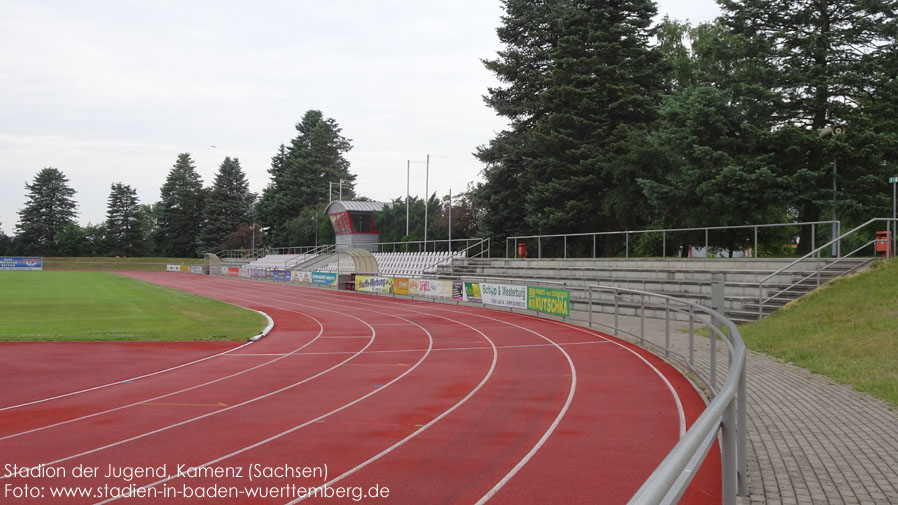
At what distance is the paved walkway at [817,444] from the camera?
4715 mm

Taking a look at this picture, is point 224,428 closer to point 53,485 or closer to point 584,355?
point 53,485

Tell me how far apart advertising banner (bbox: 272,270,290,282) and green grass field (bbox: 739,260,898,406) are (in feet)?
131

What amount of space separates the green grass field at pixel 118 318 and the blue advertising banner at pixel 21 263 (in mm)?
60902

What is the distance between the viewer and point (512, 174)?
1437 inches

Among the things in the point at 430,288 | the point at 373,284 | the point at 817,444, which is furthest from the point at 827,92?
the point at 373,284

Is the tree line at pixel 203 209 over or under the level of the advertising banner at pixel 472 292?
over

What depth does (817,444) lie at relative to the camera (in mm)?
6000

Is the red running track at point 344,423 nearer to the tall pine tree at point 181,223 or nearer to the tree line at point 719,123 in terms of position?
the tree line at point 719,123

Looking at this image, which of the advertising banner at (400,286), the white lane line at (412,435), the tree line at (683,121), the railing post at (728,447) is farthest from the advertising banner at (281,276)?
the railing post at (728,447)

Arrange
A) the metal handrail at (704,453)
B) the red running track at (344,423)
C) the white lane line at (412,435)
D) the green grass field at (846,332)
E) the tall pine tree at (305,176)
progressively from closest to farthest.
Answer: the metal handrail at (704,453)
the red running track at (344,423)
the white lane line at (412,435)
the green grass field at (846,332)
the tall pine tree at (305,176)

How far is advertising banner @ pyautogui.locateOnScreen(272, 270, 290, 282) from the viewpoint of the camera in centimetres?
4970

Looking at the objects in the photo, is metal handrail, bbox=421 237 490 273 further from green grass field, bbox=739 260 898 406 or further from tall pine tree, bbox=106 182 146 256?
tall pine tree, bbox=106 182 146 256

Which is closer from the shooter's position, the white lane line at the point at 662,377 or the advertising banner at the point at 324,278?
the white lane line at the point at 662,377

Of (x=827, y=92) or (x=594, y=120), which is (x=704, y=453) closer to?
(x=827, y=92)
